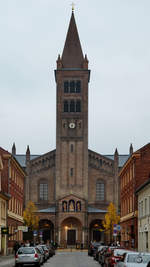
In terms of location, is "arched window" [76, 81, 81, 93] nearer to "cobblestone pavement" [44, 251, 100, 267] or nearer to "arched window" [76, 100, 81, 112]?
"arched window" [76, 100, 81, 112]

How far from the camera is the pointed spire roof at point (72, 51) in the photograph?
95.4 m

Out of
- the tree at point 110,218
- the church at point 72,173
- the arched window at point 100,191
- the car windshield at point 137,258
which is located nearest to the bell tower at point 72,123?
the church at point 72,173

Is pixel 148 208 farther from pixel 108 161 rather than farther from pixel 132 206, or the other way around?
pixel 108 161

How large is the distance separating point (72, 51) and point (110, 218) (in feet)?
106

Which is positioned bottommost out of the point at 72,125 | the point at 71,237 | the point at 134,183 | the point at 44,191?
the point at 71,237

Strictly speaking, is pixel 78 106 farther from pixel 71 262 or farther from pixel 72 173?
pixel 71 262

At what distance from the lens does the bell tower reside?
90.0 m

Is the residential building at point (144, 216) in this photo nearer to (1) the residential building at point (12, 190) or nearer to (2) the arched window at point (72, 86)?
(1) the residential building at point (12, 190)

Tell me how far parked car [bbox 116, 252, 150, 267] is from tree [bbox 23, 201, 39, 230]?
63.9 metres

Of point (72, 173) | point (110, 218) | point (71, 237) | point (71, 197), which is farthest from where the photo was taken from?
point (72, 173)

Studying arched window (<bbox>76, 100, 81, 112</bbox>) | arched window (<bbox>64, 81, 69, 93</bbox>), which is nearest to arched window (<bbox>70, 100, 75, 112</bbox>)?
arched window (<bbox>76, 100, 81, 112</bbox>)

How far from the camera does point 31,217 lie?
8500cm

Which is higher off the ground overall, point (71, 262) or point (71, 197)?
point (71, 197)

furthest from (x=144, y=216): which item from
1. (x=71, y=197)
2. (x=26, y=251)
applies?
(x=71, y=197)
